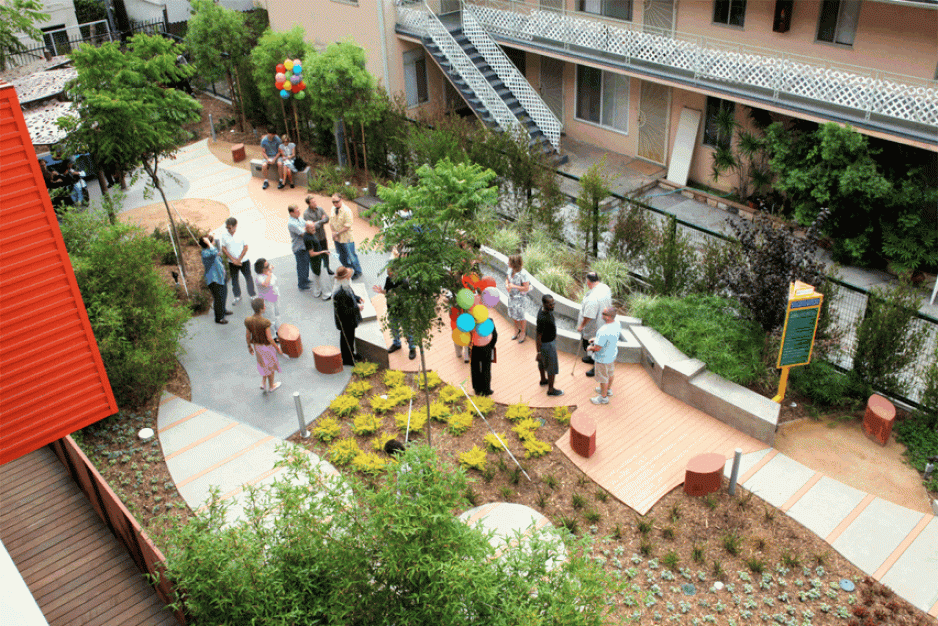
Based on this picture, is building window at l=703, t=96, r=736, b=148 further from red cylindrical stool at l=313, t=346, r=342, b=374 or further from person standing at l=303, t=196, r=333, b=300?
red cylindrical stool at l=313, t=346, r=342, b=374

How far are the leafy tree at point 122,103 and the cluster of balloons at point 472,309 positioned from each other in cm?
697

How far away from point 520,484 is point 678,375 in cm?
295

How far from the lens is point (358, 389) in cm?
1173

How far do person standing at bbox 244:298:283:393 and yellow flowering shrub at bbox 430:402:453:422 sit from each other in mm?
2477

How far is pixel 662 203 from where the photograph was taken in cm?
1969

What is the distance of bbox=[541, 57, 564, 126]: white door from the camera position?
23219mm

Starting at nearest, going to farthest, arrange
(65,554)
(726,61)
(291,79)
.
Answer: (65,554) < (726,61) < (291,79)

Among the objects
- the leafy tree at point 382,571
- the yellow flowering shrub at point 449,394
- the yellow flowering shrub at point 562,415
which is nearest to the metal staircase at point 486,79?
the yellow flowering shrub at point 449,394

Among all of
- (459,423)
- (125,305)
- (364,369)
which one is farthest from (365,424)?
(125,305)

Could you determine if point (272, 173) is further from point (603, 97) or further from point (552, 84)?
point (603, 97)

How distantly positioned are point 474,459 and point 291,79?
1183cm

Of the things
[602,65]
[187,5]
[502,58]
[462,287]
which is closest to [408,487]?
[462,287]

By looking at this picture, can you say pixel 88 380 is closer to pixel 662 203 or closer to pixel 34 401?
pixel 34 401

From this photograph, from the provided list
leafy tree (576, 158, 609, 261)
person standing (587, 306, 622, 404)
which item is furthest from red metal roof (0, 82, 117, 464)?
leafy tree (576, 158, 609, 261)
